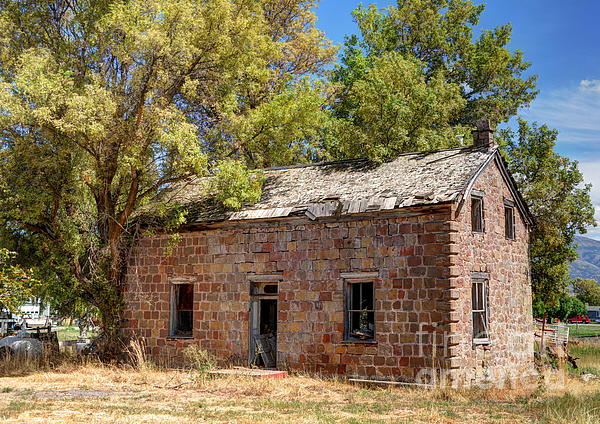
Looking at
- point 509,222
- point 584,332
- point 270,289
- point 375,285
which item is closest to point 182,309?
point 270,289

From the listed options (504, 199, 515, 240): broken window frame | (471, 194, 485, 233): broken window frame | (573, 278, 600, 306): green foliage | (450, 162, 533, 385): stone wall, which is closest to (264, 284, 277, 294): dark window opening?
(450, 162, 533, 385): stone wall

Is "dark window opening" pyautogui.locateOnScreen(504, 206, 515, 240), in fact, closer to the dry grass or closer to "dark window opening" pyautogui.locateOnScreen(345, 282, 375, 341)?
the dry grass

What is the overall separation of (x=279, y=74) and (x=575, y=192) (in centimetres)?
1379

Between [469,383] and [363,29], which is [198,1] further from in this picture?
[363,29]

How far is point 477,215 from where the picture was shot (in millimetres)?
15469

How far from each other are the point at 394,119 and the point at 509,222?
797 cm

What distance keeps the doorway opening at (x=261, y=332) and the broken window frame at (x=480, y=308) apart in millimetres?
5178

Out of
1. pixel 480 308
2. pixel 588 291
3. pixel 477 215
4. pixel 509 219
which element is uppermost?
pixel 509 219

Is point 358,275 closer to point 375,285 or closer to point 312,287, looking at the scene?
point 375,285

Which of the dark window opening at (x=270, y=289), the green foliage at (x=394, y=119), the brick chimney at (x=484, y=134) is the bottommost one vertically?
the dark window opening at (x=270, y=289)

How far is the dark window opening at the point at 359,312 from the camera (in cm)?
1484

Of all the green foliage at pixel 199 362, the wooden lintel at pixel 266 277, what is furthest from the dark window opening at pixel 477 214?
the green foliage at pixel 199 362

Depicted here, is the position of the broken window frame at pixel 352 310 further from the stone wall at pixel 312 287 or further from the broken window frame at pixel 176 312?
the broken window frame at pixel 176 312

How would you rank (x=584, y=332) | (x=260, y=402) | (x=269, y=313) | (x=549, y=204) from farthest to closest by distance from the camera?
(x=584, y=332)
(x=549, y=204)
(x=269, y=313)
(x=260, y=402)
